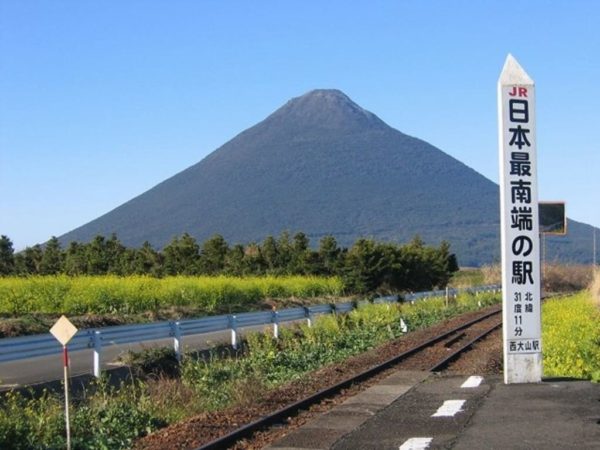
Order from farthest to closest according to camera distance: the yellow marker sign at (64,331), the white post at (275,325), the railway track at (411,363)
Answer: the white post at (275,325) → the railway track at (411,363) → the yellow marker sign at (64,331)

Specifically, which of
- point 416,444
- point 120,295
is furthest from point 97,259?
point 416,444

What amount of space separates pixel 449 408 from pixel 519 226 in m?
3.36

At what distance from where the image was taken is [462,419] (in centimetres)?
1170

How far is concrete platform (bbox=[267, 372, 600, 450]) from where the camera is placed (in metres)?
10.3

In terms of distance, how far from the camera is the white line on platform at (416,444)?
10.0m

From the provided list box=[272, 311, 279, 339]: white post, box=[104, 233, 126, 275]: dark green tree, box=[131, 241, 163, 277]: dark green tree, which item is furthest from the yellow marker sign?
box=[131, 241, 163, 277]: dark green tree

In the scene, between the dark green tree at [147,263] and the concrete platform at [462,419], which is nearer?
the concrete platform at [462,419]

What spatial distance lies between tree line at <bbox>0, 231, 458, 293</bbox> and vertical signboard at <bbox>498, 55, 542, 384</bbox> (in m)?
38.3

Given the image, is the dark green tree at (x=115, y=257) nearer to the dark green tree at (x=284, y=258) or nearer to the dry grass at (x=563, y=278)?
the dark green tree at (x=284, y=258)

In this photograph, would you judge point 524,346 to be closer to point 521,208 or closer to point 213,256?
point 521,208

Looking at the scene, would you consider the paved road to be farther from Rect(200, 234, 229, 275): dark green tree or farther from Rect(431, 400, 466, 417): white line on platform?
Rect(200, 234, 229, 275): dark green tree

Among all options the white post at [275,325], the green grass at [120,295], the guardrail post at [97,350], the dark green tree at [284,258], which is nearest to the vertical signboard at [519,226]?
the guardrail post at [97,350]

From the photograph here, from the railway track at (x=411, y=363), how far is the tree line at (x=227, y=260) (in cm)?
1856

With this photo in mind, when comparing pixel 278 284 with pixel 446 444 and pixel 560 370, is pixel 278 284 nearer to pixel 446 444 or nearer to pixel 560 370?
pixel 560 370
